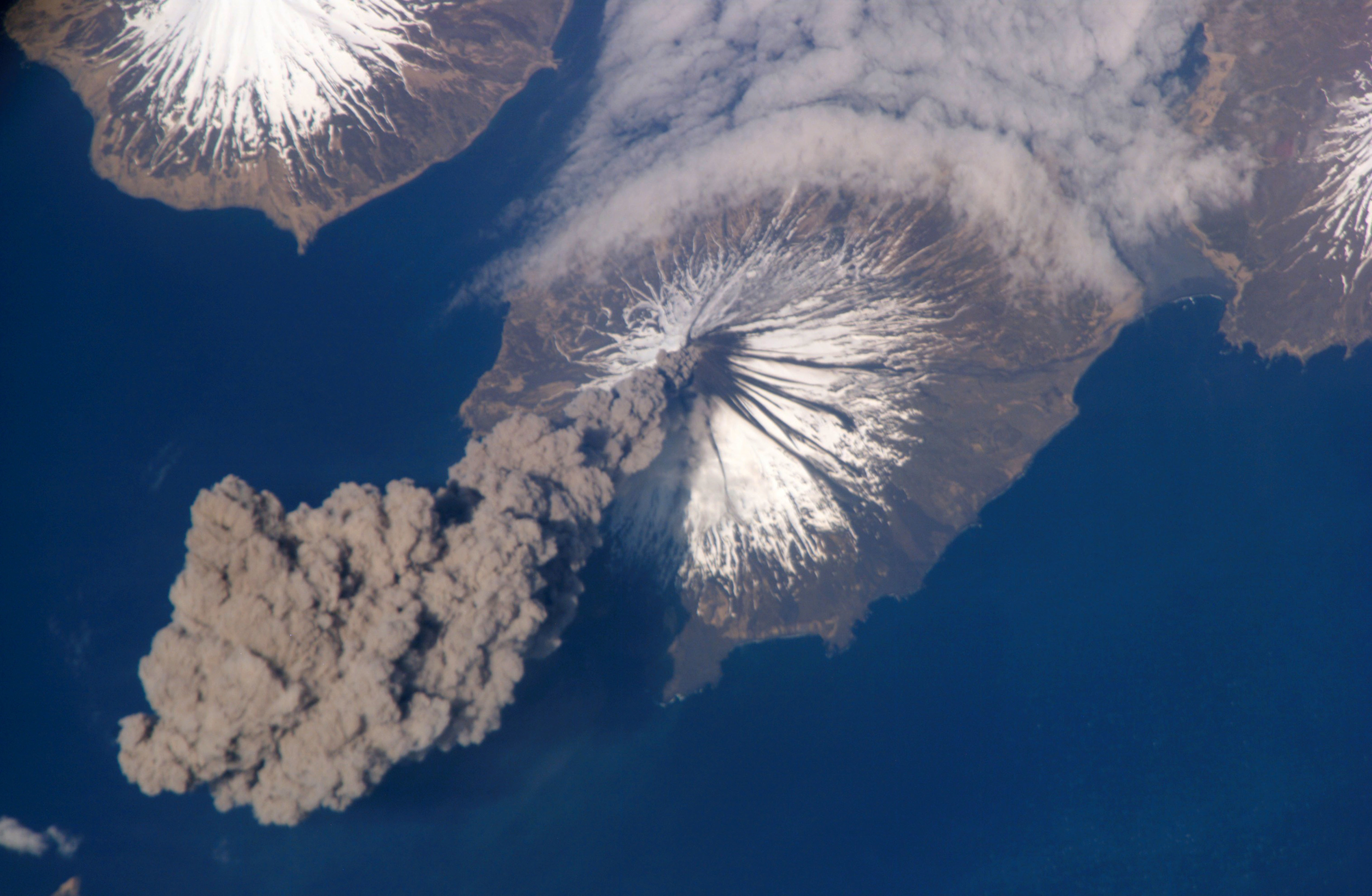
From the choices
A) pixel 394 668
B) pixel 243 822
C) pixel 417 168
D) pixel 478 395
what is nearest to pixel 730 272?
pixel 478 395

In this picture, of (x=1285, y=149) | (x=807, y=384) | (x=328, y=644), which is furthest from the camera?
(x=1285, y=149)

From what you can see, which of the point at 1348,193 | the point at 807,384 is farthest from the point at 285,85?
the point at 1348,193

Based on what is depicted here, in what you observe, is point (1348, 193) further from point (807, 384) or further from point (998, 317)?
point (807, 384)

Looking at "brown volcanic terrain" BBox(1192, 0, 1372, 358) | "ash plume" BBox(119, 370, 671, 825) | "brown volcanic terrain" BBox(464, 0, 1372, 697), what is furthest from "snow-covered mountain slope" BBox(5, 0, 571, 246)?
"brown volcanic terrain" BBox(1192, 0, 1372, 358)

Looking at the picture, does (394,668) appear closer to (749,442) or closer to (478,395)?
(478,395)

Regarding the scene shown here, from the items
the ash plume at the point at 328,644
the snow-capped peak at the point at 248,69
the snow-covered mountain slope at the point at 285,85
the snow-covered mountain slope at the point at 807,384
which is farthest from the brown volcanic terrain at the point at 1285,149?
the snow-capped peak at the point at 248,69

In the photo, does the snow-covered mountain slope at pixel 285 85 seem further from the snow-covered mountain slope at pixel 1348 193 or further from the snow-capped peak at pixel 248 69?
the snow-covered mountain slope at pixel 1348 193
